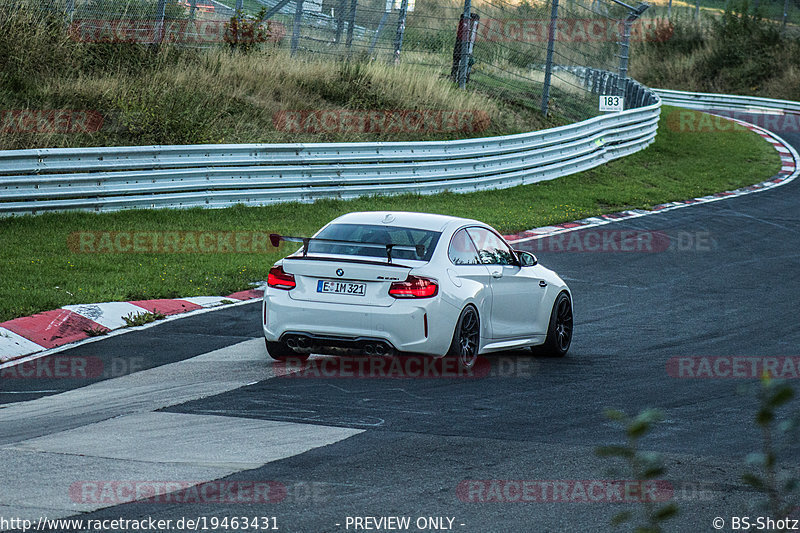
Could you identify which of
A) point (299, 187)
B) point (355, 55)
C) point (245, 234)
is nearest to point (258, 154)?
point (299, 187)

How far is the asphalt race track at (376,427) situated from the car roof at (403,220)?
147cm

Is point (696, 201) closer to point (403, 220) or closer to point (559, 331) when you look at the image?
point (559, 331)

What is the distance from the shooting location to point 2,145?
17.1 m

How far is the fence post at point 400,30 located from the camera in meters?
25.6

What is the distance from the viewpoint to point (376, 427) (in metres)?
7.35

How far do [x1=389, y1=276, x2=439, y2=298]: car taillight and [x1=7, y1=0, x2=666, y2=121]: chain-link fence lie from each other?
51.5ft

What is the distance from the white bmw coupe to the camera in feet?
29.1

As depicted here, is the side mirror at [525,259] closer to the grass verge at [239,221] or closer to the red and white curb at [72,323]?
the red and white curb at [72,323]

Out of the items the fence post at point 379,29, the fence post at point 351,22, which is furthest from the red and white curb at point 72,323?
the fence post at point 379,29

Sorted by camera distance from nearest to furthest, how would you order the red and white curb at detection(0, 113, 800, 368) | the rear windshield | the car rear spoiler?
the car rear spoiler < the rear windshield < the red and white curb at detection(0, 113, 800, 368)

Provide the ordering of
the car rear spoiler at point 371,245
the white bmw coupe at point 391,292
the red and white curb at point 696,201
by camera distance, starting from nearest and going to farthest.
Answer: the white bmw coupe at point 391,292 < the car rear spoiler at point 371,245 < the red and white curb at point 696,201

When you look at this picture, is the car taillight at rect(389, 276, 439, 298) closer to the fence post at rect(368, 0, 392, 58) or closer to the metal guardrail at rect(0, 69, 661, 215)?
the metal guardrail at rect(0, 69, 661, 215)

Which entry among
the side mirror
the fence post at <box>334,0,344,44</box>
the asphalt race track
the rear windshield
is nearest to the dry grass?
the fence post at <box>334,0,344,44</box>

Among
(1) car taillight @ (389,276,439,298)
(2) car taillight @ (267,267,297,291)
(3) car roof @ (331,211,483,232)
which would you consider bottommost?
(2) car taillight @ (267,267,297,291)
